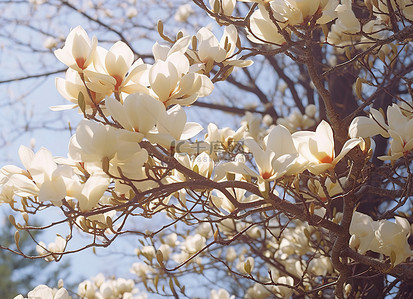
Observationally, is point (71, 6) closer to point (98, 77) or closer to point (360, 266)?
point (360, 266)

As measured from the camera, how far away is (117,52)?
3.08ft

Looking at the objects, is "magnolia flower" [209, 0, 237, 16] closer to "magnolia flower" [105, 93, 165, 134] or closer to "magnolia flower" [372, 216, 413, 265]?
"magnolia flower" [105, 93, 165, 134]

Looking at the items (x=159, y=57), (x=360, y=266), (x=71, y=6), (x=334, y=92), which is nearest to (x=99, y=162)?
(x=159, y=57)

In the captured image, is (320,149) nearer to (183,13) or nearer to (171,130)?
(171,130)

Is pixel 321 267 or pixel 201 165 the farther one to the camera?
pixel 321 267

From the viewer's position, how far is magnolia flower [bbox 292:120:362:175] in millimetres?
897

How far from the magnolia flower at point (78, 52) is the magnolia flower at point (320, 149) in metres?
0.43

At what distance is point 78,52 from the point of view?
3.06ft

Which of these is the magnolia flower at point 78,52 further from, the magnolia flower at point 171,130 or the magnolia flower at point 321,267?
the magnolia flower at point 321,267

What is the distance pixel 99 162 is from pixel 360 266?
1685 millimetres

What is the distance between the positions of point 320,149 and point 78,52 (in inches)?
19.3

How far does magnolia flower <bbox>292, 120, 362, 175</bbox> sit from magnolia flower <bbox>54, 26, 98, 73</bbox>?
427 millimetres

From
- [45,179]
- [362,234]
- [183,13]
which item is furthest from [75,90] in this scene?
[183,13]

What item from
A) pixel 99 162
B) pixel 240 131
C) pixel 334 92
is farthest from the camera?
pixel 334 92
